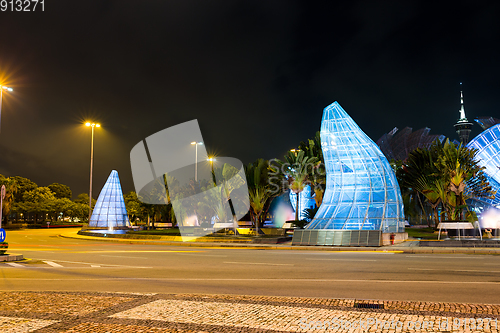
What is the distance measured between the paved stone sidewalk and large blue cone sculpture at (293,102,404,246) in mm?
22582

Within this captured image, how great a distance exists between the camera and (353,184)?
31.7 metres

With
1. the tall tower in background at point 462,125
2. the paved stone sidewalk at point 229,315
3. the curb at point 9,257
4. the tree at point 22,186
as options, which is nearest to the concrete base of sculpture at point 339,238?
the curb at point 9,257

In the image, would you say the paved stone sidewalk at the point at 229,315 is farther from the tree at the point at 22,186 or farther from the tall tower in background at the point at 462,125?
the tall tower in background at the point at 462,125

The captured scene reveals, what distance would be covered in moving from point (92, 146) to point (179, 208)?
15.7 m

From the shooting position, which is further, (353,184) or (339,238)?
(353,184)

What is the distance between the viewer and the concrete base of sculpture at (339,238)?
2478 cm

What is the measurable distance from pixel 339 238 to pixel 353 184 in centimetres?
743

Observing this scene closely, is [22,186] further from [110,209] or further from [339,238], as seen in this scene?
[339,238]

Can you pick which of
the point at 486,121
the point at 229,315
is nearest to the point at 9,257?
the point at 229,315

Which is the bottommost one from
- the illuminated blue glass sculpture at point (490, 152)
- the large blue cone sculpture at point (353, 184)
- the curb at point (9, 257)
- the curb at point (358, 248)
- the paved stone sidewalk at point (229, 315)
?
the curb at point (358, 248)

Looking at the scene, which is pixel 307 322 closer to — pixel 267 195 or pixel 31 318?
pixel 31 318

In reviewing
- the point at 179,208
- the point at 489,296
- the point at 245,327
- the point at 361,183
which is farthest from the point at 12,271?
the point at 179,208

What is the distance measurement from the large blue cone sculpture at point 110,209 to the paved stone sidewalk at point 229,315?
4754 centimetres

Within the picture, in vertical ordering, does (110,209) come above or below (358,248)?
above
